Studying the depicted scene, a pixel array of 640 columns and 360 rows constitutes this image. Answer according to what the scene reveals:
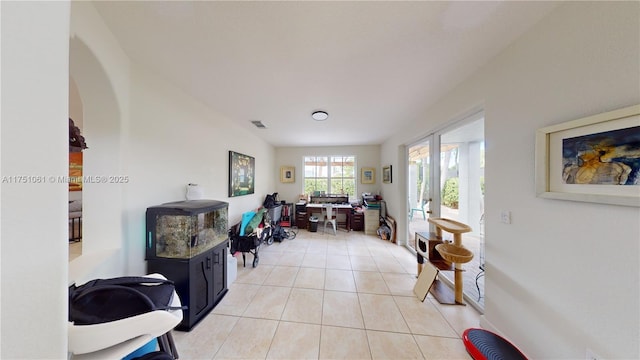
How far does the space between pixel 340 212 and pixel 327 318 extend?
11.4 feet

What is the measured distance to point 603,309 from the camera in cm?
106

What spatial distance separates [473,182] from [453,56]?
2277 millimetres

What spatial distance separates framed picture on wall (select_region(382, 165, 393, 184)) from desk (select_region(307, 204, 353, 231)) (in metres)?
1.14

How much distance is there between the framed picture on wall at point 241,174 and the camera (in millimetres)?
3270

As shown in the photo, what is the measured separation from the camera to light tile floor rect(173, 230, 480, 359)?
1569 mm

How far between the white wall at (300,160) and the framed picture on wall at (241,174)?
1.64 m

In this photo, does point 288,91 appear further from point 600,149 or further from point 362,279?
point 362,279

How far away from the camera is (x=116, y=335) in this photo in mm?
816

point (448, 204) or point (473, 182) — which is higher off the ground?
point (473, 182)

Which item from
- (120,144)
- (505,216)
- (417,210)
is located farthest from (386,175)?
(120,144)

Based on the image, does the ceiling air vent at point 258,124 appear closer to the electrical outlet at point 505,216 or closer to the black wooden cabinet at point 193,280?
the black wooden cabinet at point 193,280

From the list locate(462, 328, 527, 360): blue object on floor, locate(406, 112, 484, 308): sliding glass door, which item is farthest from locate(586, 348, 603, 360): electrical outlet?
locate(406, 112, 484, 308): sliding glass door

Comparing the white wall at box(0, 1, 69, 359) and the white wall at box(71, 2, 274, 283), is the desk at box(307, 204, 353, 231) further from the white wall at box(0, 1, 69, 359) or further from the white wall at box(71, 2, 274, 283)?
the white wall at box(0, 1, 69, 359)

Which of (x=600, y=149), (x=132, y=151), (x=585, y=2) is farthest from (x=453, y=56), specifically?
(x=132, y=151)
